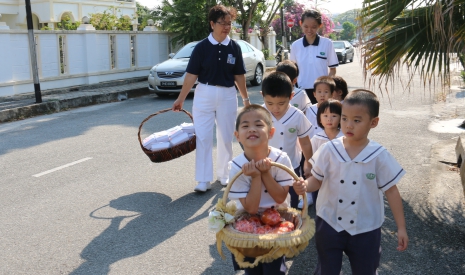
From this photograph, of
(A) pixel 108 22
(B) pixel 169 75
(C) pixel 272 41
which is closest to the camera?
(B) pixel 169 75

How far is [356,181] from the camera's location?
121 inches

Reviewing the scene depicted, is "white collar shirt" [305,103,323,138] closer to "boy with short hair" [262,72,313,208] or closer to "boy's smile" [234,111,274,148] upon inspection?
"boy with short hair" [262,72,313,208]

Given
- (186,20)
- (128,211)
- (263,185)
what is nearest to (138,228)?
(128,211)

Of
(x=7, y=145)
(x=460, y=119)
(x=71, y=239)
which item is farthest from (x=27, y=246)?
(x=460, y=119)

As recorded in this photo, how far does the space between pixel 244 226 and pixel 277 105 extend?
5.16ft

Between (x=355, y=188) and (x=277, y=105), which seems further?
(x=277, y=105)

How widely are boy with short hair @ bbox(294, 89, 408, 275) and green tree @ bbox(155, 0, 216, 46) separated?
1873cm

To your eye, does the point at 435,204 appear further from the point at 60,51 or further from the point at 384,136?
the point at 60,51

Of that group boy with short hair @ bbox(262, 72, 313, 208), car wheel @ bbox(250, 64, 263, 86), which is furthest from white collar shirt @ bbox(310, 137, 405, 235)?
car wheel @ bbox(250, 64, 263, 86)

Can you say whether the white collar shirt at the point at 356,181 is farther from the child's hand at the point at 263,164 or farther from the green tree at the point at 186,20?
the green tree at the point at 186,20

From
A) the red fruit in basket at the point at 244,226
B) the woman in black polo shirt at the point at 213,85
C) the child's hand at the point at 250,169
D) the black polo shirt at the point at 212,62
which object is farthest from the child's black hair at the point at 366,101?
the black polo shirt at the point at 212,62

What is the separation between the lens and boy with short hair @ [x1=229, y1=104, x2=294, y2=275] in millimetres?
3168

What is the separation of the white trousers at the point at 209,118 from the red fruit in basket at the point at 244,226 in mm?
3034

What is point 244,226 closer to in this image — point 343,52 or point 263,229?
point 263,229
